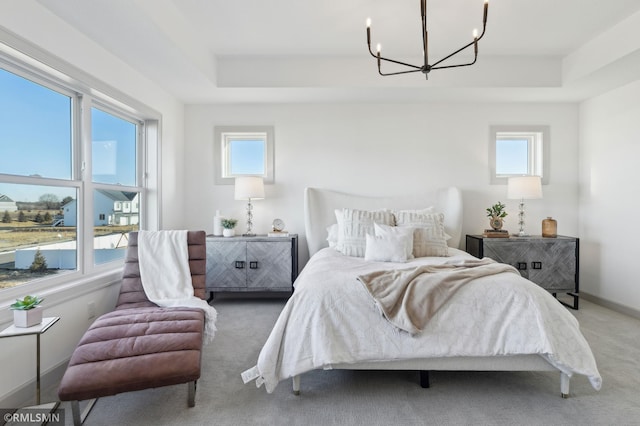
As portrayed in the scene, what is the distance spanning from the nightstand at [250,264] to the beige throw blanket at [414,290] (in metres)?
1.79

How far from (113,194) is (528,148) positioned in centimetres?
494

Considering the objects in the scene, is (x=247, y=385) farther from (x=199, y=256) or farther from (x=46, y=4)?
(x=46, y=4)

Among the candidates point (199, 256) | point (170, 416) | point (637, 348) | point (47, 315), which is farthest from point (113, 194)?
point (637, 348)

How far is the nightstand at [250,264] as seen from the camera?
3.82 meters

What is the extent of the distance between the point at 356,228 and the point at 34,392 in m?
2.71

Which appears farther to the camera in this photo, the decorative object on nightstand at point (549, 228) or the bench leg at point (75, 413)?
the decorative object on nightstand at point (549, 228)

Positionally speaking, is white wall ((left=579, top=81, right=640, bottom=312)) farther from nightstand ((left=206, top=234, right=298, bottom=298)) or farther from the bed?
nightstand ((left=206, top=234, right=298, bottom=298))

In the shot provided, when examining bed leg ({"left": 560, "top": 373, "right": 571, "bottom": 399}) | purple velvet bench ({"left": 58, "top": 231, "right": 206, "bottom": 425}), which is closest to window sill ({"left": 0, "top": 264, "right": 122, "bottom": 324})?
purple velvet bench ({"left": 58, "top": 231, "right": 206, "bottom": 425})

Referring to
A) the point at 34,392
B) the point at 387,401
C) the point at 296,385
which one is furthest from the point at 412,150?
the point at 34,392

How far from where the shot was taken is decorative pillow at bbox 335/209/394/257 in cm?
334

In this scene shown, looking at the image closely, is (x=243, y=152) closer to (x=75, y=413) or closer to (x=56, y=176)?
(x=56, y=176)

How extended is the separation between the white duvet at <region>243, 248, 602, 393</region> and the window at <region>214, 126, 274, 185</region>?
259cm

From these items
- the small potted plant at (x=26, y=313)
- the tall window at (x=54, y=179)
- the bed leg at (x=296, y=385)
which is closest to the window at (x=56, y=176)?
the tall window at (x=54, y=179)

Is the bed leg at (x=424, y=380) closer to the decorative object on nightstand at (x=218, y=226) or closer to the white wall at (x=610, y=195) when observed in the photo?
the decorative object on nightstand at (x=218, y=226)
